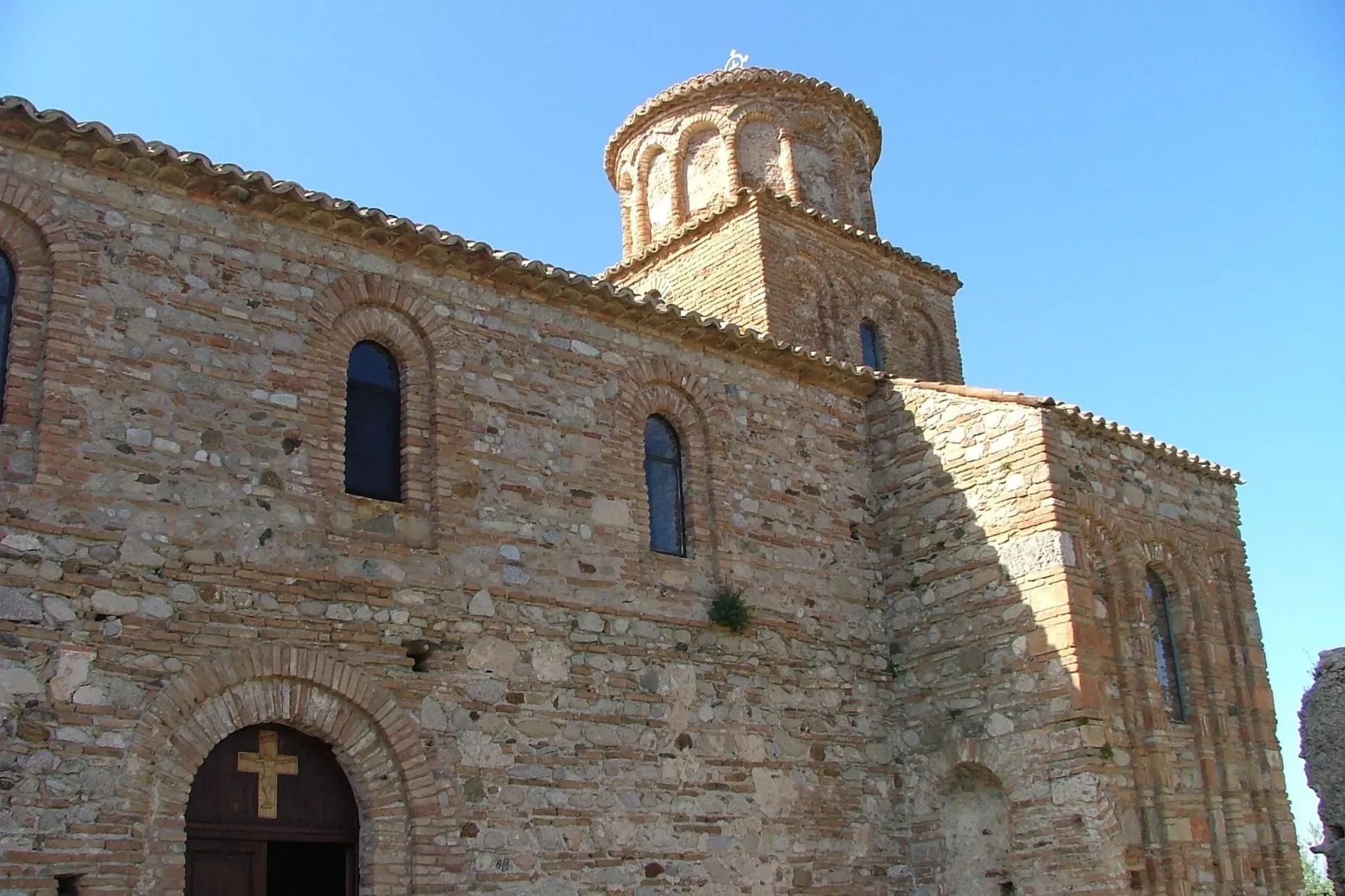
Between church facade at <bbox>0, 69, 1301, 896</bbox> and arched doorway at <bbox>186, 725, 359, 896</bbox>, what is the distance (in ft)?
0.07

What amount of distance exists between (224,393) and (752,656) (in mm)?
4584

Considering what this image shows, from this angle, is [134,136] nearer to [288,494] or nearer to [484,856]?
[288,494]

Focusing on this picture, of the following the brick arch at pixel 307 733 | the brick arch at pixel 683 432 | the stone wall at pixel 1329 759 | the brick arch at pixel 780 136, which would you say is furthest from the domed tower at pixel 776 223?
the stone wall at pixel 1329 759

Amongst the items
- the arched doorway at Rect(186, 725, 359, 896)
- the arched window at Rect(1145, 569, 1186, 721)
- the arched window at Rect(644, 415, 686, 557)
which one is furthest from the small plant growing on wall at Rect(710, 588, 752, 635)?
the arched window at Rect(1145, 569, 1186, 721)

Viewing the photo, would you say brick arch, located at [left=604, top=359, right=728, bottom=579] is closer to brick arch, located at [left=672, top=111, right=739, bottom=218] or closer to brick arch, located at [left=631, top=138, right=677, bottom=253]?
brick arch, located at [left=672, top=111, right=739, bottom=218]

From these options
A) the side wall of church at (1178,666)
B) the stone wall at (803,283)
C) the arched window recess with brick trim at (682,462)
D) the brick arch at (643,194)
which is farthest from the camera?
the brick arch at (643,194)

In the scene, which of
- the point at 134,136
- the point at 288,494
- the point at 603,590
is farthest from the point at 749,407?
the point at 134,136

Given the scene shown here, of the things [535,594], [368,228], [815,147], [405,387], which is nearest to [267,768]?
[535,594]

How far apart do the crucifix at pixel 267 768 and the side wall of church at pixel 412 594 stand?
0.28 meters

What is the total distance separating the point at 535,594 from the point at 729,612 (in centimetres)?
178

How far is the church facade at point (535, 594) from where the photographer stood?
8.02 metres

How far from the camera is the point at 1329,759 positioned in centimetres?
727

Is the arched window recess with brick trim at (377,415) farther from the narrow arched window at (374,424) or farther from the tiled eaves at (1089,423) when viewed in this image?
the tiled eaves at (1089,423)

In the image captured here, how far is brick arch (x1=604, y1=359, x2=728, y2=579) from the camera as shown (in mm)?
10751
